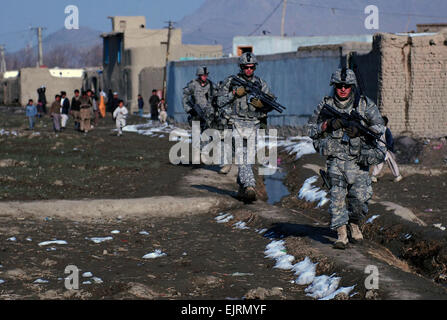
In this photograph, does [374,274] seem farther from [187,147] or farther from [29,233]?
[187,147]

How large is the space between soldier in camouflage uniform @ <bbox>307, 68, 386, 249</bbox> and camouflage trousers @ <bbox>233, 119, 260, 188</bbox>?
2625 millimetres

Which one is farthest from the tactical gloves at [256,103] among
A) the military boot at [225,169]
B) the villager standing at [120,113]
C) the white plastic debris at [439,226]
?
the villager standing at [120,113]

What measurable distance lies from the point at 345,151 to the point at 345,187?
344 mm

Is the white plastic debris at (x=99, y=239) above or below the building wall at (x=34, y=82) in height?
below

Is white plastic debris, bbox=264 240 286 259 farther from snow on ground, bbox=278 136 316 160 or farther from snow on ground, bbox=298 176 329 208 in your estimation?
snow on ground, bbox=278 136 316 160

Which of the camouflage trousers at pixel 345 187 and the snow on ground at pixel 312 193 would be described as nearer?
the camouflage trousers at pixel 345 187

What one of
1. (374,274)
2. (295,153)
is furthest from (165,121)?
(374,274)

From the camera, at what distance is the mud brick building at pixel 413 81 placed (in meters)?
15.8

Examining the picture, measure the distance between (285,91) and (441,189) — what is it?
405 inches

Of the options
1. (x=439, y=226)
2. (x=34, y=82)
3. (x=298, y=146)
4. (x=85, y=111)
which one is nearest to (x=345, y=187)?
(x=439, y=226)

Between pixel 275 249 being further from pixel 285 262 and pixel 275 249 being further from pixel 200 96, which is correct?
pixel 200 96

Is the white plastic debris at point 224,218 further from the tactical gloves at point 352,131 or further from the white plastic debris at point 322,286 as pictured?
the white plastic debris at point 322,286

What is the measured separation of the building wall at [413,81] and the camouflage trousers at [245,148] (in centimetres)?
688

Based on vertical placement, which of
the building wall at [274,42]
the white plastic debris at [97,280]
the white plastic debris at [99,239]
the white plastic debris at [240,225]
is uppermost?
the building wall at [274,42]
